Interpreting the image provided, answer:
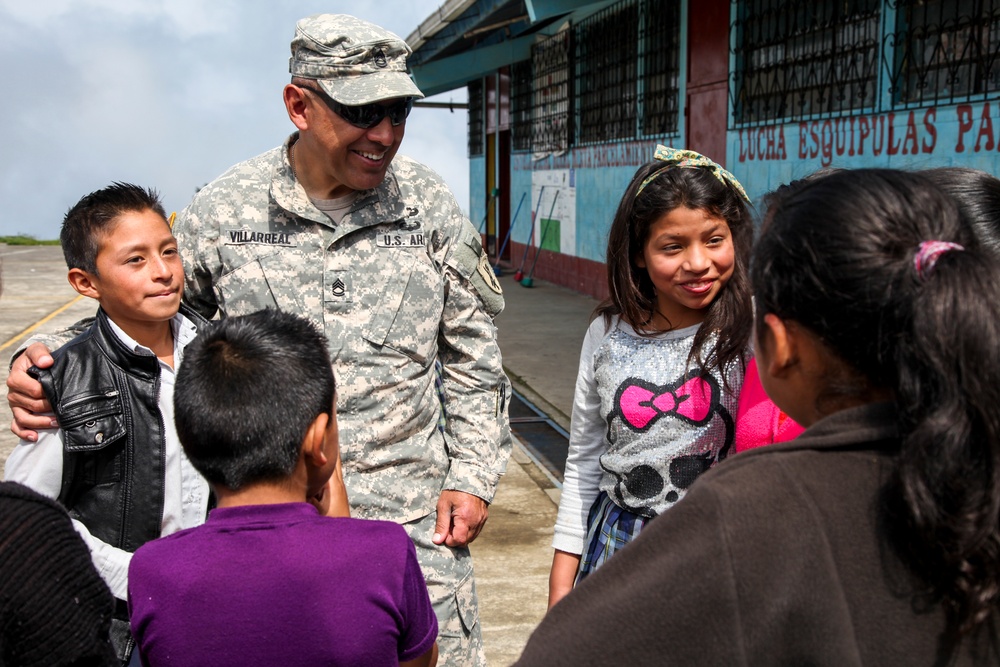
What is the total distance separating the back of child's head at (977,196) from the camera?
4.50ft

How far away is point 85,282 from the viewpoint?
1.92 m

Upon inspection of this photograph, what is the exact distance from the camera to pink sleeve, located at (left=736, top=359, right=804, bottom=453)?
1.65 meters

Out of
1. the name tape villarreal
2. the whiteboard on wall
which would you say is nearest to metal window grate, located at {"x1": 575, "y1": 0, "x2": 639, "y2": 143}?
the whiteboard on wall

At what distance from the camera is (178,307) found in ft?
6.37

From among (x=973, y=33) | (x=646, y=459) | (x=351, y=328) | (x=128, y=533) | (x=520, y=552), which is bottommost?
(x=520, y=552)

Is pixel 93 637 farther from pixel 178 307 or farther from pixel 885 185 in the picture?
pixel 885 185

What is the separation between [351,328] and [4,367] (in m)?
6.72

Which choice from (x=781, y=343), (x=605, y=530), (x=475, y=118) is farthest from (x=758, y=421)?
(x=475, y=118)

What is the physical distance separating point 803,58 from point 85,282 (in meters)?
5.26

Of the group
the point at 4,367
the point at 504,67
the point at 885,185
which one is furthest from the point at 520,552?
the point at 504,67

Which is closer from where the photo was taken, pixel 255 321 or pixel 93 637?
pixel 93 637

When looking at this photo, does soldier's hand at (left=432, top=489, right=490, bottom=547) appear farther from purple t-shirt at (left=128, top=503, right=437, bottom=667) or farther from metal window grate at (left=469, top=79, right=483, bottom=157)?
metal window grate at (left=469, top=79, right=483, bottom=157)

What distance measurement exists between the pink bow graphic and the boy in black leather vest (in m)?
0.87

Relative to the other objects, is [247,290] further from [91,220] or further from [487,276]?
[487,276]
